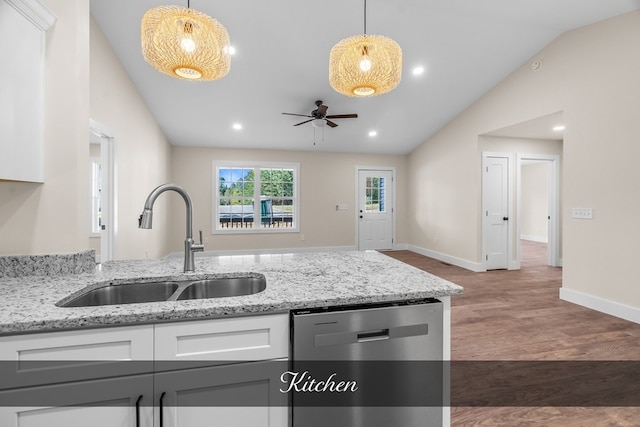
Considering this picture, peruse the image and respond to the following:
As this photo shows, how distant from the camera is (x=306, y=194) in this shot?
22.2ft

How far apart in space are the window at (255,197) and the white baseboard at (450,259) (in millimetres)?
2919

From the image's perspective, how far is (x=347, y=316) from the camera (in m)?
1.06

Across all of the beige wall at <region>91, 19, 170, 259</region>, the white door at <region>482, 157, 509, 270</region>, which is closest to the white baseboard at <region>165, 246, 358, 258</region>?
the beige wall at <region>91, 19, 170, 259</region>

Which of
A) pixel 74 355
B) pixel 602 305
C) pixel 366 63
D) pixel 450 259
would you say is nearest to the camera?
pixel 74 355

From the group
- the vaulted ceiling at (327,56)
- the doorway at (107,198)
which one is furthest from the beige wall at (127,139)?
the vaulted ceiling at (327,56)

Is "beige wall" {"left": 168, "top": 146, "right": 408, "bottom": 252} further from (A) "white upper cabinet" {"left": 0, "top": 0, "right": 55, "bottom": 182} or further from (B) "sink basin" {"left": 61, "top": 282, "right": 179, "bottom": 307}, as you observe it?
(B) "sink basin" {"left": 61, "top": 282, "right": 179, "bottom": 307}

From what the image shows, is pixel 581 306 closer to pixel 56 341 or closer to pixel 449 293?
pixel 449 293

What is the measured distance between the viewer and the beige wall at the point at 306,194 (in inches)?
246

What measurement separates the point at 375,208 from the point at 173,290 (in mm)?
6212

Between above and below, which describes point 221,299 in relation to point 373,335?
above

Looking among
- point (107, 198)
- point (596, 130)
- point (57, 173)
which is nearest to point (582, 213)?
point (596, 130)

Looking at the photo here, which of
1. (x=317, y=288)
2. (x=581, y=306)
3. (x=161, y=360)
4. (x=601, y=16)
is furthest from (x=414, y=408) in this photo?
(x=601, y=16)

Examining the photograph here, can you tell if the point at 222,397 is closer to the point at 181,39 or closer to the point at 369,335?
the point at 369,335

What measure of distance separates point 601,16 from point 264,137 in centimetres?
501
